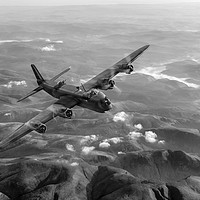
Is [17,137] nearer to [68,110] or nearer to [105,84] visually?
[68,110]

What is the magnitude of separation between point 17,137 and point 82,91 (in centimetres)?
2298

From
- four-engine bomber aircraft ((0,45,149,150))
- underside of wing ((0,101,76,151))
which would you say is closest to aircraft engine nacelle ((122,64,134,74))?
four-engine bomber aircraft ((0,45,149,150))

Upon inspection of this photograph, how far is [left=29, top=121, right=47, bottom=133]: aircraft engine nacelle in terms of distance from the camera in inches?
2542

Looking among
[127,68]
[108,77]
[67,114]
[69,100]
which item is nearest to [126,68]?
[127,68]

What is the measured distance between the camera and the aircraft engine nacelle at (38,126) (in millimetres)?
64562

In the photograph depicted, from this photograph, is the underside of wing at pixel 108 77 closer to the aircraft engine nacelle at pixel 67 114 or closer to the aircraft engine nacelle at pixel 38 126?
the aircraft engine nacelle at pixel 67 114

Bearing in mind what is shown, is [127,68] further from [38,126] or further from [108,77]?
[38,126]

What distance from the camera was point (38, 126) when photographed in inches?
2549

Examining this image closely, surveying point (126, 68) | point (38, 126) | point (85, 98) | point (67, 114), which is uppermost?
point (126, 68)

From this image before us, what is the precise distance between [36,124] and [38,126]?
81 cm

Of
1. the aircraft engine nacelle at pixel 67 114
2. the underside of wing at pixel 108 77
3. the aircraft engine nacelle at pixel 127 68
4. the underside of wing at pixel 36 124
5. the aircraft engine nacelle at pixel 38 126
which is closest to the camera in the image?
the underside of wing at pixel 36 124

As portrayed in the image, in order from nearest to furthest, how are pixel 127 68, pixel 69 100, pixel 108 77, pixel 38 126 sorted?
pixel 38 126 < pixel 69 100 < pixel 127 68 < pixel 108 77

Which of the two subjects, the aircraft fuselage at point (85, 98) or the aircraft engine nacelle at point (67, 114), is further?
the aircraft fuselage at point (85, 98)

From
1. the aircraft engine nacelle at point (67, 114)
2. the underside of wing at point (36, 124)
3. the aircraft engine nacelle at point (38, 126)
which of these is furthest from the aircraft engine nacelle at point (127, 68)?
the aircraft engine nacelle at point (38, 126)
